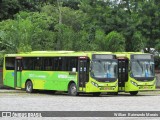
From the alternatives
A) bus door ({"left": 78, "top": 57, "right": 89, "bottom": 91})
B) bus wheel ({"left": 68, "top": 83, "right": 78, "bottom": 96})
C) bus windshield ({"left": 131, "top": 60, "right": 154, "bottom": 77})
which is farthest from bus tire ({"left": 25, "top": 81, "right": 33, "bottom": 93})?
bus windshield ({"left": 131, "top": 60, "right": 154, "bottom": 77})

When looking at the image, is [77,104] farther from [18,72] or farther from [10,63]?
[10,63]

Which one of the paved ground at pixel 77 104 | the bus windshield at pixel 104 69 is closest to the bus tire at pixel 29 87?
the bus windshield at pixel 104 69

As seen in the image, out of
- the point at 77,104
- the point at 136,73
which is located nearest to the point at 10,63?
the point at 136,73

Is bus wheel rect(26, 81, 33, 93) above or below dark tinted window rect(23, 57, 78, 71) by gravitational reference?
below

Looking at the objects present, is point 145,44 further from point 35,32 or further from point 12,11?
point 12,11

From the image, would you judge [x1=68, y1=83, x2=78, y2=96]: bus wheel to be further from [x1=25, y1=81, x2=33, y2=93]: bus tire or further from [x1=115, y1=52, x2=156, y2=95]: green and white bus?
[x1=25, y1=81, x2=33, y2=93]: bus tire

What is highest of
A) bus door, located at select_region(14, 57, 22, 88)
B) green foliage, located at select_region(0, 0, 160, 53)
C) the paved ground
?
green foliage, located at select_region(0, 0, 160, 53)

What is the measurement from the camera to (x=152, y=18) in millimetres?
48625

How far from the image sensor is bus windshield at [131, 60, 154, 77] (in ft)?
115

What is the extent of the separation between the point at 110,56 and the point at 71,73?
2.74 metres

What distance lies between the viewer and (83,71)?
33594mm

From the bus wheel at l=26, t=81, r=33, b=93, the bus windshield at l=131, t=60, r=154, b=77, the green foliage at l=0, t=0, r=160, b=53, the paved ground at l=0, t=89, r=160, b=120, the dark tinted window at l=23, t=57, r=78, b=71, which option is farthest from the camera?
the green foliage at l=0, t=0, r=160, b=53

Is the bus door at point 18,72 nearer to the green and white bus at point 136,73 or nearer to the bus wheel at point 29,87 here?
the bus wheel at point 29,87

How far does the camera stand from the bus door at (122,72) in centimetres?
3567
